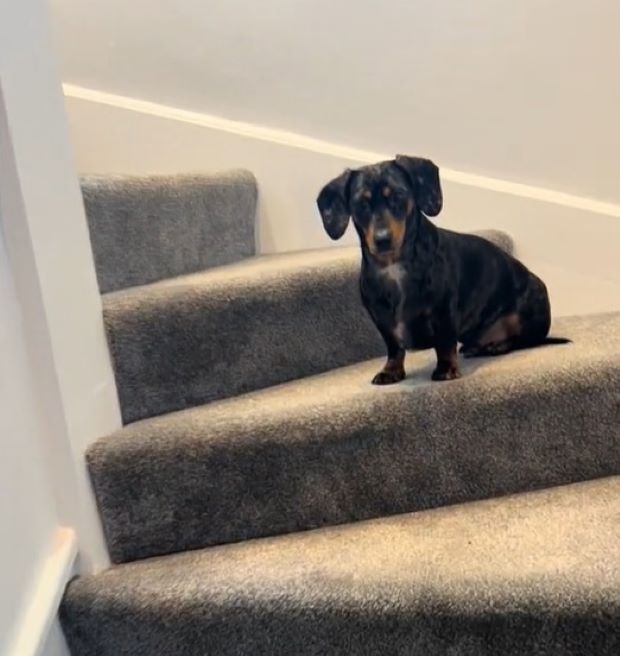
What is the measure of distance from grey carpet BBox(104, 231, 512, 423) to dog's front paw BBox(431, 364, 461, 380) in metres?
0.27

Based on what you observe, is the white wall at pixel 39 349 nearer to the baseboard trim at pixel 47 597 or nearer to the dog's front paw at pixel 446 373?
the baseboard trim at pixel 47 597

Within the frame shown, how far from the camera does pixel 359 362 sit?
4.45 feet

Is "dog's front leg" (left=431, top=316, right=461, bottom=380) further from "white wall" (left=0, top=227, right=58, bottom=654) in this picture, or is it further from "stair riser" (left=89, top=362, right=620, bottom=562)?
"white wall" (left=0, top=227, right=58, bottom=654)

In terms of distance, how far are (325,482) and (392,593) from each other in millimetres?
216

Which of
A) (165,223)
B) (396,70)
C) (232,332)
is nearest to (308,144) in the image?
(396,70)

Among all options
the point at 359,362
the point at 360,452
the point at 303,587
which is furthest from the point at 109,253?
the point at 303,587

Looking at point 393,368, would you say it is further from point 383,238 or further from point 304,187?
point 304,187

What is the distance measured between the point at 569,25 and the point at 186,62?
782 mm

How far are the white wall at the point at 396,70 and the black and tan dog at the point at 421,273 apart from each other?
50cm

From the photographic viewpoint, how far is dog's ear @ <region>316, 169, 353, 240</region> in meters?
1.01

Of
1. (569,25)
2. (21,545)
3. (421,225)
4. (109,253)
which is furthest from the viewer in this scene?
(569,25)

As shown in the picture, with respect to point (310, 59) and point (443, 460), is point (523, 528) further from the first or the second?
point (310, 59)

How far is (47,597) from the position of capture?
3.02ft

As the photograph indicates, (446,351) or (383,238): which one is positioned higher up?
(383,238)
